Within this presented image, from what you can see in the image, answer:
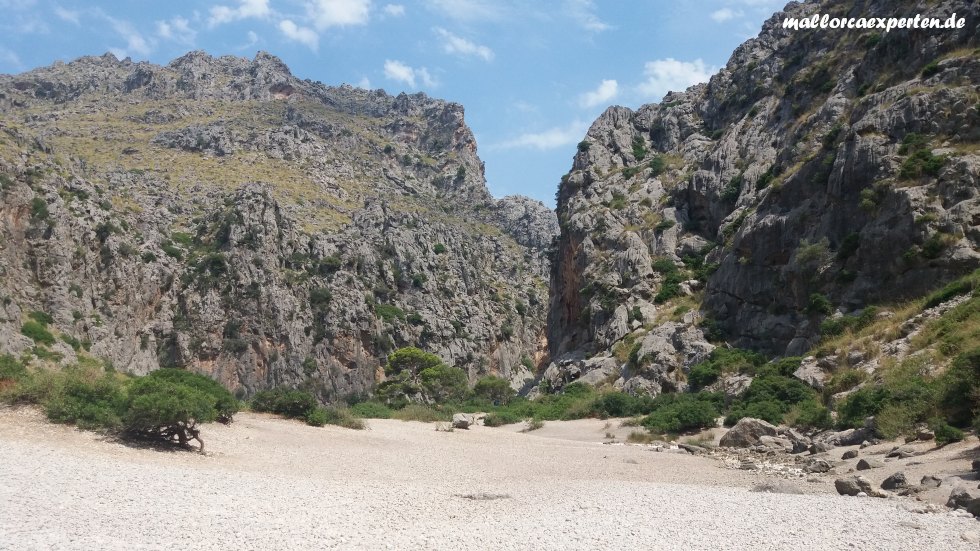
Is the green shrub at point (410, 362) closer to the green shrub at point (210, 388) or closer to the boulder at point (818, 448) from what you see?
the green shrub at point (210, 388)

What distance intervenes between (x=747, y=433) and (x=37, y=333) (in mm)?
34839

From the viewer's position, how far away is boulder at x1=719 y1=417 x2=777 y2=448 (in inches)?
742

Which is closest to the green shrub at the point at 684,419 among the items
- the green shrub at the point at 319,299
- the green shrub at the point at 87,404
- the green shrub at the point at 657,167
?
the green shrub at the point at 87,404

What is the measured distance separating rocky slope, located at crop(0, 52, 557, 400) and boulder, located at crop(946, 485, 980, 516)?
34833 mm

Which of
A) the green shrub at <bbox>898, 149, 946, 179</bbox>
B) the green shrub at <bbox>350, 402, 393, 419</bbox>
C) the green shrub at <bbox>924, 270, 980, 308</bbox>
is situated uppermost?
the green shrub at <bbox>898, 149, 946, 179</bbox>

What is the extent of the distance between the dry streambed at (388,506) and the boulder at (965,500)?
393 millimetres

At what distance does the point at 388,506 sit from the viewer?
961cm

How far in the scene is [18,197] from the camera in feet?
129

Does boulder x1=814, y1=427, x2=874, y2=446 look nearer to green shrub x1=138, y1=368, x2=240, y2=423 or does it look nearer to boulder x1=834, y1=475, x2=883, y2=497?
boulder x1=834, y1=475, x2=883, y2=497

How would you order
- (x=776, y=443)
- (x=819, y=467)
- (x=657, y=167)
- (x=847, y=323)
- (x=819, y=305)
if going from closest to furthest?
(x=819, y=467) < (x=776, y=443) < (x=847, y=323) < (x=819, y=305) < (x=657, y=167)

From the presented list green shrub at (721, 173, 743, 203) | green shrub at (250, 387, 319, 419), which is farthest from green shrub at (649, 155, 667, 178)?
green shrub at (250, 387, 319, 419)

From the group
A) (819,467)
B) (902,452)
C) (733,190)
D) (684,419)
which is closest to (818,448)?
(819,467)

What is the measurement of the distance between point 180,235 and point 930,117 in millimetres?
66112

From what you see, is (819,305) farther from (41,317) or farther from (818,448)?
(41,317)
